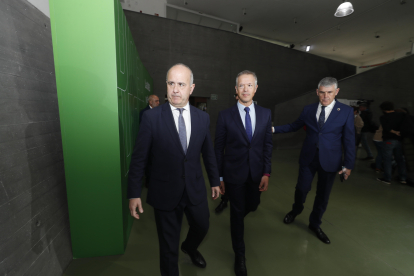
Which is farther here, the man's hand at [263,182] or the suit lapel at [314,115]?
the suit lapel at [314,115]

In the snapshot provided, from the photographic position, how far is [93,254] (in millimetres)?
1792

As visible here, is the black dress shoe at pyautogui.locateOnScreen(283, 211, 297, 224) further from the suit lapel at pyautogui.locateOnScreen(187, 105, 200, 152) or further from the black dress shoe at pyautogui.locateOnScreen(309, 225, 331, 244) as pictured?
the suit lapel at pyautogui.locateOnScreen(187, 105, 200, 152)

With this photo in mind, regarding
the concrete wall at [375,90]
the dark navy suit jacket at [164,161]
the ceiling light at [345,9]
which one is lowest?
the dark navy suit jacket at [164,161]

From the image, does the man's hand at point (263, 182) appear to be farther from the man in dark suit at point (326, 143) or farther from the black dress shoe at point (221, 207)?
the black dress shoe at point (221, 207)

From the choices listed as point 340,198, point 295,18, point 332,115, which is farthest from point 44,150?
point 295,18

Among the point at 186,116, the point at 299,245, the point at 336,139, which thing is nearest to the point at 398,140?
the point at 336,139

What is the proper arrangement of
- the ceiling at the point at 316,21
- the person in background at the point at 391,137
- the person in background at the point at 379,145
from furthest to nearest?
the ceiling at the point at 316,21 → the person in background at the point at 379,145 → the person in background at the point at 391,137

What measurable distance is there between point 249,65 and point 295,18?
296 cm

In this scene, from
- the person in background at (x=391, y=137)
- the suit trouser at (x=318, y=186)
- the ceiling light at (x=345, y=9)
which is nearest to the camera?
the suit trouser at (x=318, y=186)

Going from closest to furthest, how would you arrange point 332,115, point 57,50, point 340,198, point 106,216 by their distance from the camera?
point 57,50 < point 106,216 < point 332,115 < point 340,198

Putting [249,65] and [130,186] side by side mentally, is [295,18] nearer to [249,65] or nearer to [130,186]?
[249,65]

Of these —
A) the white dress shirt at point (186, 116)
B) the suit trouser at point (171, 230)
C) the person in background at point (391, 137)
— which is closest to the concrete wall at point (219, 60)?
the person in background at point (391, 137)

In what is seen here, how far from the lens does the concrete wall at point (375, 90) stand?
747 centimetres

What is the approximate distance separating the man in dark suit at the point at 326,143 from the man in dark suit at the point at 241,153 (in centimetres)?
68
